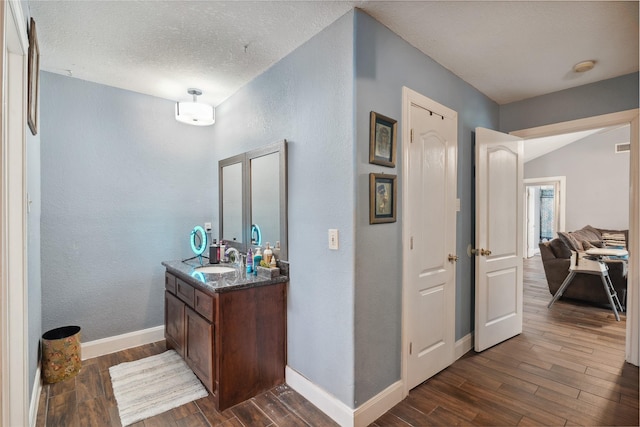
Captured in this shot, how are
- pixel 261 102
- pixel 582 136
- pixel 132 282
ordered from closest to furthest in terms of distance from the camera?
pixel 261 102 < pixel 132 282 < pixel 582 136

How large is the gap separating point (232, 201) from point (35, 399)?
196 cm

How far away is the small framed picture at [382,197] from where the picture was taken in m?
1.88

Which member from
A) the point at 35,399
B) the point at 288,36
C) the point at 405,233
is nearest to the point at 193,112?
the point at 288,36

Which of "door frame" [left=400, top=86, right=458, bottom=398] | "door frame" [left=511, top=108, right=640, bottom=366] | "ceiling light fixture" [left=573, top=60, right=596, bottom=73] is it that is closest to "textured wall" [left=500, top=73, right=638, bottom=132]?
"door frame" [left=511, top=108, right=640, bottom=366]

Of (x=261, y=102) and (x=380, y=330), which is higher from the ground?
(x=261, y=102)

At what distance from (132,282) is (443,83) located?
3342 millimetres

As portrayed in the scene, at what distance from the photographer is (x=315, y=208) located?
2072 millimetres

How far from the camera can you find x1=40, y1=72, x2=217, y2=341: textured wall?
259cm

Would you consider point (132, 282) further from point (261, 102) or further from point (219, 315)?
point (261, 102)

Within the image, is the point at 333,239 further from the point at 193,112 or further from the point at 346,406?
the point at 193,112

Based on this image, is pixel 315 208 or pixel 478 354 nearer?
pixel 315 208

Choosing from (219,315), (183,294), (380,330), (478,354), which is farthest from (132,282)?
(478,354)

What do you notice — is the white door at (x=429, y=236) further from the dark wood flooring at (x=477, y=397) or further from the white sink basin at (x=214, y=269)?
the white sink basin at (x=214, y=269)

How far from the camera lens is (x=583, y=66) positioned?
2.45 metres
